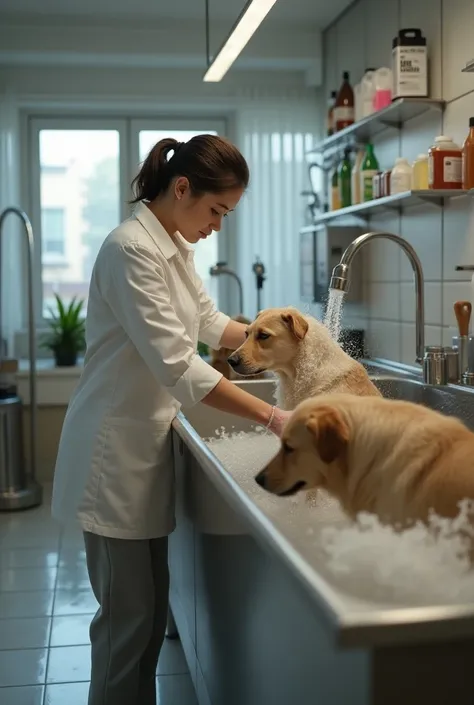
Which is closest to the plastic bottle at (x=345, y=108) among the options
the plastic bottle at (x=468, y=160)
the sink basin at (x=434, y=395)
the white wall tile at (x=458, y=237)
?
the white wall tile at (x=458, y=237)

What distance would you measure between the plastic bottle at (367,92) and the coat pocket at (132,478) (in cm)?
250

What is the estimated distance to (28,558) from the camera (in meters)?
3.62

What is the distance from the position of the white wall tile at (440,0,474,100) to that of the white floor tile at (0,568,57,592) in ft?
8.07

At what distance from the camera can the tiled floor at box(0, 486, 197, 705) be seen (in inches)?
96.0

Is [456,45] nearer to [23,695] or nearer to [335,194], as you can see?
[335,194]

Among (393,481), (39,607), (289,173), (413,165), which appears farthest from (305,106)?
(393,481)

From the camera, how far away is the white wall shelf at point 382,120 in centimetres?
340

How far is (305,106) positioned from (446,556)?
4.49m

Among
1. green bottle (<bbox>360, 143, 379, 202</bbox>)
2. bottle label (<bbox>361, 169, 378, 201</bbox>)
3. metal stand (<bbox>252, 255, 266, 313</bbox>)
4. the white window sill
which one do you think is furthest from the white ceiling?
the white window sill

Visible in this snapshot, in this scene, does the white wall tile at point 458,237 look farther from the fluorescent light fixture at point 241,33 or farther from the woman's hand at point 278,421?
the woman's hand at point 278,421

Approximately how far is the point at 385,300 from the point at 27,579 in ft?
6.74

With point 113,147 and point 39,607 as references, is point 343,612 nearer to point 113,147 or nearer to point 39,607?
point 39,607

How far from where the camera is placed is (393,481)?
4.08 ft

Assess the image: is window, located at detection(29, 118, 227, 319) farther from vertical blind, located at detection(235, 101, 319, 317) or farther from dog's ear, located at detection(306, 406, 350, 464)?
dog's ear, located at detection(306, 406, 350, 464)
